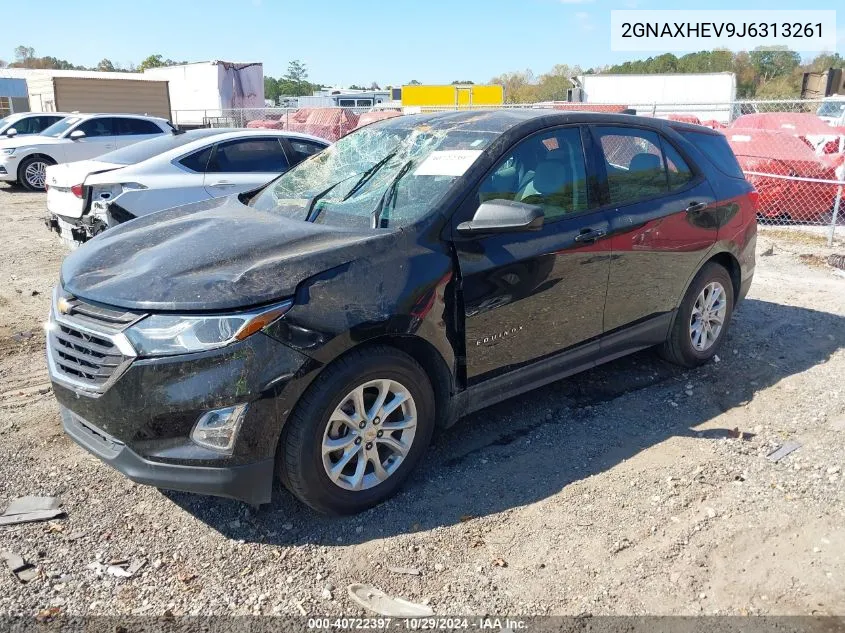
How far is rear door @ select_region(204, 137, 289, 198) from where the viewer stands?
7781mm

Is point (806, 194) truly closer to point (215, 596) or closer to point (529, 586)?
point (529, 586)

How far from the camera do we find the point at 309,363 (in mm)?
2912

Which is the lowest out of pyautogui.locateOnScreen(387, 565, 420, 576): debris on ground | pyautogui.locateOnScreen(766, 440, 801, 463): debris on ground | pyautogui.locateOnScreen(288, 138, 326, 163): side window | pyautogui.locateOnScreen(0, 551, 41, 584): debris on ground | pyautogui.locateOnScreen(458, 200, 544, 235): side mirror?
pyautogui.locateOnScreen(387, 565, 420, 576): debris on ground

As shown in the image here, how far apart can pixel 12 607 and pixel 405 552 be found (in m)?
1.57

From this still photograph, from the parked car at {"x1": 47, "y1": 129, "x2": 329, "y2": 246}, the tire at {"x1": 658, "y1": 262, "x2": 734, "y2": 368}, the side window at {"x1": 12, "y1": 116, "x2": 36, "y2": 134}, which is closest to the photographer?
the tire at {"x1": 658, "y1": 262, "x2": 734, "y2": 368}

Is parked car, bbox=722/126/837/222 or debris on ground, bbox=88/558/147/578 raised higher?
parked car, bbox=722/126/837/222

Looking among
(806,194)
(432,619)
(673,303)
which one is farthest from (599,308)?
(806,194)

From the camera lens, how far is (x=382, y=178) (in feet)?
12.5

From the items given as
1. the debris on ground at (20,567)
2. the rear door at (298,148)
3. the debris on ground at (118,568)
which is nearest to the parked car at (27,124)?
the rear door at (298,148)

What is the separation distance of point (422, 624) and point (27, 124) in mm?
18192

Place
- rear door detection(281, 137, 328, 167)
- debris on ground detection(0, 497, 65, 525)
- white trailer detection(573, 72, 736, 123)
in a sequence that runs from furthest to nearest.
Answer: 1. white trailer detection(573, 72, 736, 123)
2. rear door detection(281, 137, 328, 167)
3. debris on ground detection(0, 497, 65, 525)

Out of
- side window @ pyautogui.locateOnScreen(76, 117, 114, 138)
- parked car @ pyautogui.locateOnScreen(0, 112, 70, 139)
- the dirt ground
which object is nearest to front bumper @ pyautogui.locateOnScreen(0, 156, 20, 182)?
parked car @ pyautogui.locateOnScreen(0, 112, 70, 139)

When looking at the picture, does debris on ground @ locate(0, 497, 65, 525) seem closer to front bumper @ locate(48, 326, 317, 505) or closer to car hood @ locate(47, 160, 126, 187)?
front bumper @ locate(48, 326, 317, 505)

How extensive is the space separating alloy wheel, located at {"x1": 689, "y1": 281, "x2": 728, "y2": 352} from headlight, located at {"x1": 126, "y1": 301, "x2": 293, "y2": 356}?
10.9ft
